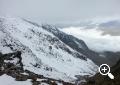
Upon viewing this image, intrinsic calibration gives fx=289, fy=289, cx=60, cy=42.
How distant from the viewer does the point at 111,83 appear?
76.4 m

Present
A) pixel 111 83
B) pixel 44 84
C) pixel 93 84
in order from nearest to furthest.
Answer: pixel 111 83 < pixel 93 84 < pixel 44 84

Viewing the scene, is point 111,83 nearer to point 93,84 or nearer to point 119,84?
point 119,84

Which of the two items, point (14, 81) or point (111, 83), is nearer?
point (111, 83)

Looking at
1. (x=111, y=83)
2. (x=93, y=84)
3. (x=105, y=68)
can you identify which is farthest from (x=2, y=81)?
(x=105, y=68)

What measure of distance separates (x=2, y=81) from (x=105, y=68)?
106 m

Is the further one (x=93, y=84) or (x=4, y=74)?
(x=4, y=74)

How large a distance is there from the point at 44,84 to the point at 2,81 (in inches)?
862

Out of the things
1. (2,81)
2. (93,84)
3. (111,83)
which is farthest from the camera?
(2,81)

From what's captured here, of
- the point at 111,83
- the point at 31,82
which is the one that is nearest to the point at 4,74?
the point at 31,82

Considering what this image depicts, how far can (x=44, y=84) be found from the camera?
128m

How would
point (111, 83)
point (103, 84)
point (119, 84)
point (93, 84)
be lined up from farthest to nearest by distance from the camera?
point (93, 84)
point (103, 84)
point (111, 83)
point (119, 84)

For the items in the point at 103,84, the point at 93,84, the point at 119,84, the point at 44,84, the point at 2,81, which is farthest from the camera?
the point at 2,81

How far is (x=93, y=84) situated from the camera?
8931 centimetres

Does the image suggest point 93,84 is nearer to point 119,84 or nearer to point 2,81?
point 119,84
